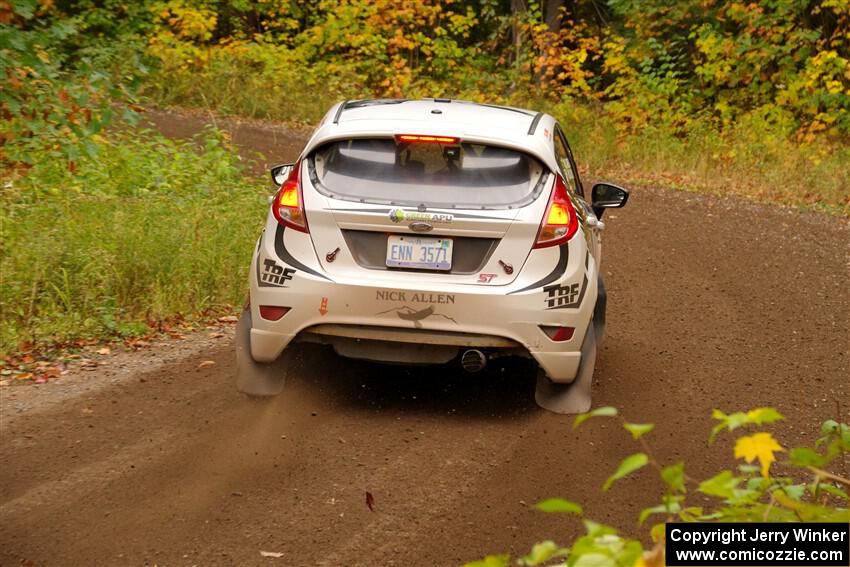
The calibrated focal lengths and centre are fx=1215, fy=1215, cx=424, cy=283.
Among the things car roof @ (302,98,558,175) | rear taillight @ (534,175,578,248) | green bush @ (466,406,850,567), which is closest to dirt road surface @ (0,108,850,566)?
rear taillight @ (534,175,578,248)

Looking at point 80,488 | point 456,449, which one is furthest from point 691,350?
point 80,488

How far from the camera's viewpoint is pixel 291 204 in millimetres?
6824

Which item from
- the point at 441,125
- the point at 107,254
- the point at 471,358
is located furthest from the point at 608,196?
the point at 107,254

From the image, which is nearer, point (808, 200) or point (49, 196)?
point (49, 196)

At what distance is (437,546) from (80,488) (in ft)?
5.93

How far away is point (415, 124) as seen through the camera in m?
6.86

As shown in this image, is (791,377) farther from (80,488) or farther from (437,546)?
(80,488)

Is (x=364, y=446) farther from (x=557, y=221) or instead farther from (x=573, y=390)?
(x=557, y=221)

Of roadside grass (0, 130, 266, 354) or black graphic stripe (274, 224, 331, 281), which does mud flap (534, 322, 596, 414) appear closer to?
black graphic stripe (274, 224, 331, 281)

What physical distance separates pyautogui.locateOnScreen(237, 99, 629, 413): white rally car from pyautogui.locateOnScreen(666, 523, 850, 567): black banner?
11.8 ft

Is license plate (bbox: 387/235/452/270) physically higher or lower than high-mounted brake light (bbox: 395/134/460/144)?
lower

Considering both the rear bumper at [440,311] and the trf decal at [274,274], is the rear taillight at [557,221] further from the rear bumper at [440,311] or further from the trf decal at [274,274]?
the trf decal at [274,274]

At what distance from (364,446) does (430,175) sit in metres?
1.54

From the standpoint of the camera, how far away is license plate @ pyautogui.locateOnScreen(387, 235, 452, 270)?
21.7ft
